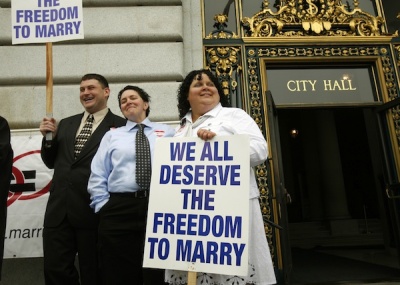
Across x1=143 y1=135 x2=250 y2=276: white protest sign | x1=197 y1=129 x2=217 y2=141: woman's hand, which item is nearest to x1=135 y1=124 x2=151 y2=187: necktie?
x1=143 y1=135 x2=250 y2=276: white protest sign

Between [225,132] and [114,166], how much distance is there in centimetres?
103

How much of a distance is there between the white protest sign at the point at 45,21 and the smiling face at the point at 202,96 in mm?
1641

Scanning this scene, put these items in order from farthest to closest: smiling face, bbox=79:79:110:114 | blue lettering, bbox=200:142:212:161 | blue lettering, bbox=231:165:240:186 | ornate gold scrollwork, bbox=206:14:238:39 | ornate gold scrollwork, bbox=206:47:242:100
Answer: ornate gold scrollwork, bbox=206:14:238:39 < ornate gold scrollwork, bbox=206:47:242:100 < smiling face, bbox=79:79:110:114 < blue lettering, bbox=200:142:212:161 < blue lettering, bbox=231:165:240:186

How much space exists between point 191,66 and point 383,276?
4.46 m

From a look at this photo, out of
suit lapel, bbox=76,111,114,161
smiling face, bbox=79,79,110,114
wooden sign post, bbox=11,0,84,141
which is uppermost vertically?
wooden sign post, bbox=11,0,84,141

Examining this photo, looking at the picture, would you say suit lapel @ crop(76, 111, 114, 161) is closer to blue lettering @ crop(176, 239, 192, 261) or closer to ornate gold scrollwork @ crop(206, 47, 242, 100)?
blue lettering @ crop(176, 239, 192, 261)

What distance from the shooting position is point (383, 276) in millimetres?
5867

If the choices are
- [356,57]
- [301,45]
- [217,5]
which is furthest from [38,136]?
[356,57]

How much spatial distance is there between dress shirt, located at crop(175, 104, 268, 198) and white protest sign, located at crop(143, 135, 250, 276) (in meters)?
0.22

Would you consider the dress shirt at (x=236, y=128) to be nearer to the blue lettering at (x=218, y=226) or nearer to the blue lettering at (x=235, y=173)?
the blue lettering at (x=235, y=173)

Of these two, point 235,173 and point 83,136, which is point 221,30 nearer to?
point 83,136

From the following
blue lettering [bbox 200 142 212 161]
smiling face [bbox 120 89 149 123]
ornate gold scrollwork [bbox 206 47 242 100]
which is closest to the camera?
blue lettering [bbox 200 142 212 161]

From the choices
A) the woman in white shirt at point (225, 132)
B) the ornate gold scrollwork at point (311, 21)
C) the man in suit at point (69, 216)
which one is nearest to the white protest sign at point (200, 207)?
the woman in white shirt at point (225, 132)

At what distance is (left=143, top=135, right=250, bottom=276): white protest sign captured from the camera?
2398 millimetres
